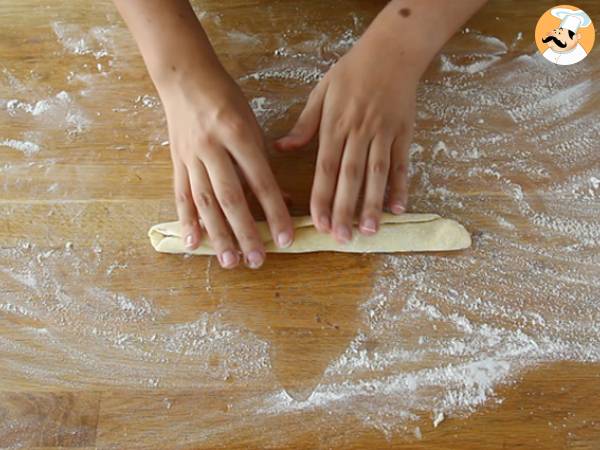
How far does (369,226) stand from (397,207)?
0.20ft

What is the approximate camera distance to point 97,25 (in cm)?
113

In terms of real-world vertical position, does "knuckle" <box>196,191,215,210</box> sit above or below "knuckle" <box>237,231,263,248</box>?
above

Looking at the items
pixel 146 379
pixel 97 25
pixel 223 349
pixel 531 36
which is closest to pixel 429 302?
pixel 223 349

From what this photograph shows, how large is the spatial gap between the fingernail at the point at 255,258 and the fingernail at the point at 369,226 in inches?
6.3

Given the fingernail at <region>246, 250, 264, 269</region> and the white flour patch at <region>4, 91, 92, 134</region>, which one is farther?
the white flour patch at <region>4, 91, 92, 134</region>

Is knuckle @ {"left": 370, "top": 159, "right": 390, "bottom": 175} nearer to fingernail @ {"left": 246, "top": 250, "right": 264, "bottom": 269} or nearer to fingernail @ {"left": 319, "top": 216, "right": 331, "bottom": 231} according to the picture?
fingernail @ {"left": 319, "top": 216, "right": 331, "bottom": 231}

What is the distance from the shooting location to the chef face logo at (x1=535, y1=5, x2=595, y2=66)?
1.06 m

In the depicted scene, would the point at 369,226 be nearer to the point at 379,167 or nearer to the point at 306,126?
the point at 379,167

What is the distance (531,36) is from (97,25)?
0.81m

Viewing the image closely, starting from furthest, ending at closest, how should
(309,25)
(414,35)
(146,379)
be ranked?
(309,25), (414,35), (146,379)

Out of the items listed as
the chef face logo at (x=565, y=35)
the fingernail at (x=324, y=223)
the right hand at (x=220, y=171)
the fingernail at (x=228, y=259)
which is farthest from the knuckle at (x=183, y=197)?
the chef face logo at (x=565, y=35)

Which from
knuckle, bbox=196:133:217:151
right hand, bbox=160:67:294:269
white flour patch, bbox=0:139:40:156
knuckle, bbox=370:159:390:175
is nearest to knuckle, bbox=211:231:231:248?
right hand, bbox=160:67:294:269

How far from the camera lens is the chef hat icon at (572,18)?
1078mm

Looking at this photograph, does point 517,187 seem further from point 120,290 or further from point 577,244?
point 120,290
